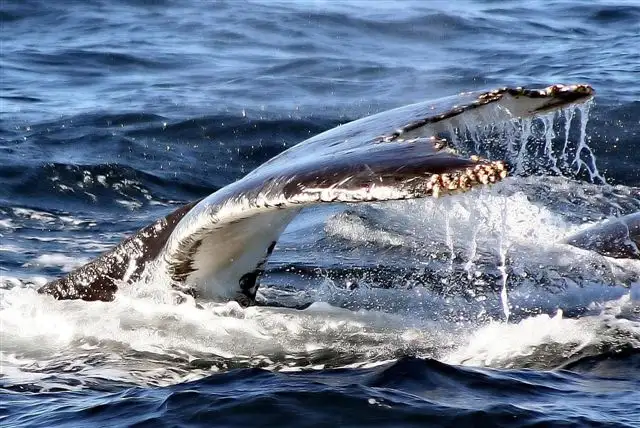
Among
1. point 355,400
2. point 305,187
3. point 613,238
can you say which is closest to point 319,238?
point 613,238

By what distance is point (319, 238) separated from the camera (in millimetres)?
9648

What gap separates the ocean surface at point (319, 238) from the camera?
577cm

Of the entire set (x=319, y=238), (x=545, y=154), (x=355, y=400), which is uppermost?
(x=355, y=400)

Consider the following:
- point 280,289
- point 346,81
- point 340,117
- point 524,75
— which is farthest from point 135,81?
point 280,289

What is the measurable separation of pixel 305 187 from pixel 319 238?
4.35 m

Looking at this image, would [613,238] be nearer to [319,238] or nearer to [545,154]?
[319,238]

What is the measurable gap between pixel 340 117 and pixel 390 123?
835 centimetres

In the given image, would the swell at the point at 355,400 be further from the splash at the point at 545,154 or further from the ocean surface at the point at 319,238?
the splash at the point at 545,154

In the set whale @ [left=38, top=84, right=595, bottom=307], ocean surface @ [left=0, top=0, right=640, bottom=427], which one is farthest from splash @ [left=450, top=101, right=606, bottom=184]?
whale @ [left=38, top=84, right=595, bottom=307]

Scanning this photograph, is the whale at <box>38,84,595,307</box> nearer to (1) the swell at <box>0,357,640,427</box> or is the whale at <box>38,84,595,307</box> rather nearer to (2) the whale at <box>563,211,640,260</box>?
(1) the swell at <box>0,357,640,427</box>

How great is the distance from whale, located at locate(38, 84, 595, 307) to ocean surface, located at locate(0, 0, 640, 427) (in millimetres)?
186

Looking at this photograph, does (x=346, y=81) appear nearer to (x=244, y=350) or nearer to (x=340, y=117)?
(x=340, y=117)

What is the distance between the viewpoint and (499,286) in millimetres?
7883

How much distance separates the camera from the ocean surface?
5770 mm
